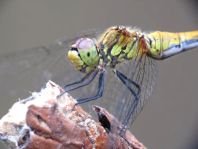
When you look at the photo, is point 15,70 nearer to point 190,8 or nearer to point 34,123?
point 34,123

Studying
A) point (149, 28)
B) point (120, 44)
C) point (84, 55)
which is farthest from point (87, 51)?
point (149, 28)

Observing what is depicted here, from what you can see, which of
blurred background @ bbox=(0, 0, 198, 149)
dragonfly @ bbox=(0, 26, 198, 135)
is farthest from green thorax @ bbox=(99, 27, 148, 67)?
blurred background @ bbox=(0, 0, 198, 149)

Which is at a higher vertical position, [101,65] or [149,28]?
[149,28]

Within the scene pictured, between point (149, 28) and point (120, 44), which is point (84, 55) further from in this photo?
point (149, 28)

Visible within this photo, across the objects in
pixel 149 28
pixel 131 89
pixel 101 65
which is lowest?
pixel 131 89

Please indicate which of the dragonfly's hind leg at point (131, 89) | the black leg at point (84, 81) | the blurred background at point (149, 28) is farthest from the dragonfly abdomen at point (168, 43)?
the blurred background at point (149, 28)

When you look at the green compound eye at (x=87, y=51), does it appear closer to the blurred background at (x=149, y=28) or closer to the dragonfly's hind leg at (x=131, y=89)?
the dragonfly's hind leg at (x=131, y=89)

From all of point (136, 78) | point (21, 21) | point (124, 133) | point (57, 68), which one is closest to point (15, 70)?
point (57, 68)
